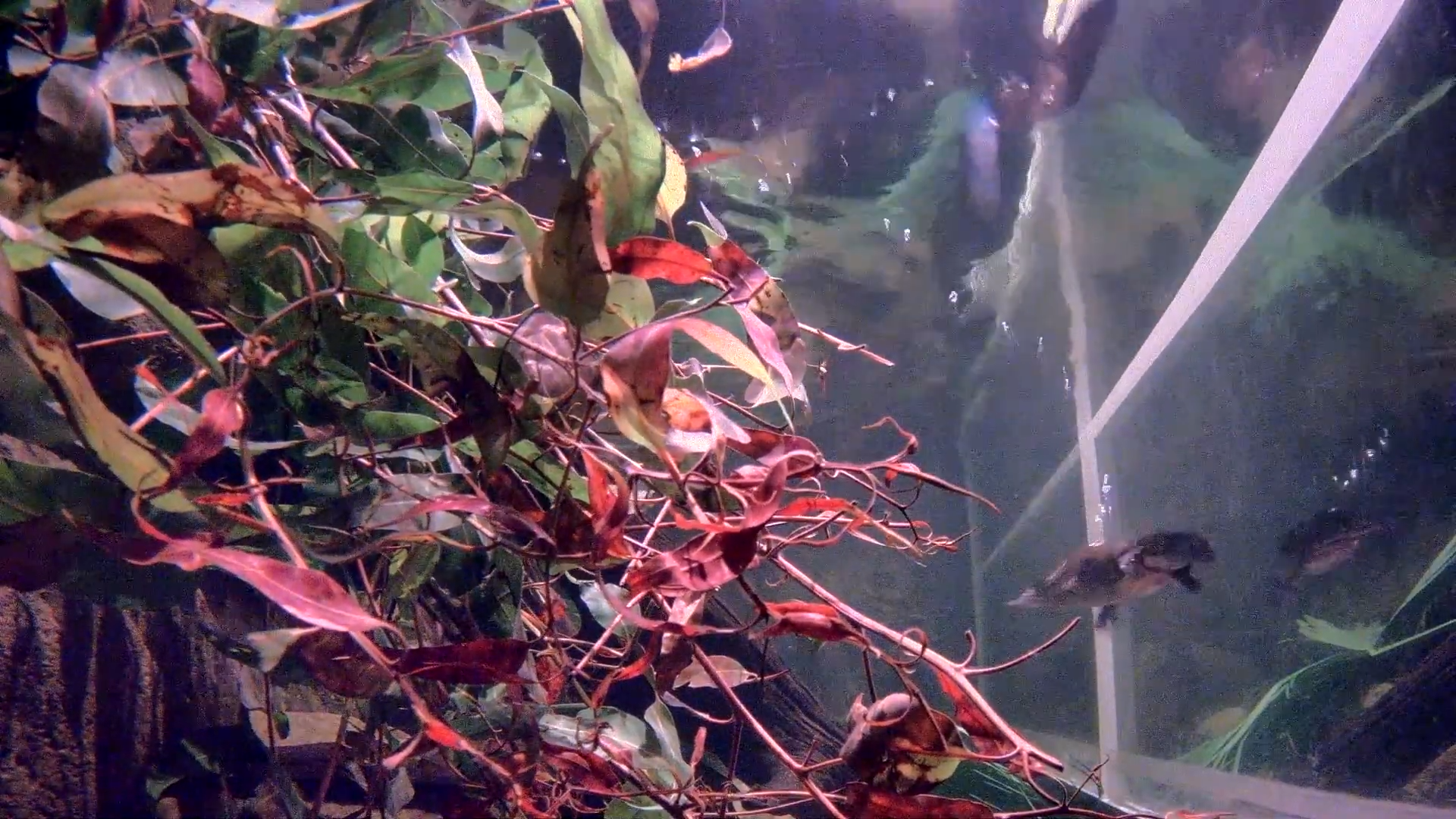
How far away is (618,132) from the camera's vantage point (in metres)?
0.80

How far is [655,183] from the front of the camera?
32.1 inches

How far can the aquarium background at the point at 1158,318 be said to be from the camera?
10.5ft

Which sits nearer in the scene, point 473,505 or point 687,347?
point 473,505

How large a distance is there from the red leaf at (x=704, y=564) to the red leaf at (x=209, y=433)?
1.30 ft

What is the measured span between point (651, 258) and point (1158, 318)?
586 cm

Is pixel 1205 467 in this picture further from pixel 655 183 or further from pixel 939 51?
pixel 655 183

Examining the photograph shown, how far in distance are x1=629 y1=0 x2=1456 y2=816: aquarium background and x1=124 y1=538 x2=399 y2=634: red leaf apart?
151 cm

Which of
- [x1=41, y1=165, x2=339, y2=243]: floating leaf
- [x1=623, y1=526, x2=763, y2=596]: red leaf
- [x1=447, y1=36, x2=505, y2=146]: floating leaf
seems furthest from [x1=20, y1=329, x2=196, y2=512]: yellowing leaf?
[x1=447, y1=36, x2=505, y2=146]: floating leaf

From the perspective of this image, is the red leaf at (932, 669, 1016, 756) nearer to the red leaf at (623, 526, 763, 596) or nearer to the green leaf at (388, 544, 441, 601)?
the red leaf at (623, 526, 763, 596)

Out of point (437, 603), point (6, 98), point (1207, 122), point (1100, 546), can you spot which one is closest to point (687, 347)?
point (437, 603)

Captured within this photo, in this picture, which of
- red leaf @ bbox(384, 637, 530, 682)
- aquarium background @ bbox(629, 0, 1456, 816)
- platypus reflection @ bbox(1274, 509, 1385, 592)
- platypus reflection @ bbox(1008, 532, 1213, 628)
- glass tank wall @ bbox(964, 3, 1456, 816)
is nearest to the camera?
red leaf @ bbox(384, 637, 530, 682)

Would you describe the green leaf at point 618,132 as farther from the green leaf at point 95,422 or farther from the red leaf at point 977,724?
the red leaf at point 977,724

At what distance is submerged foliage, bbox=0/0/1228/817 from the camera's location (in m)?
0.64

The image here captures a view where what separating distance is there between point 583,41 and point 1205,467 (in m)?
6.53
